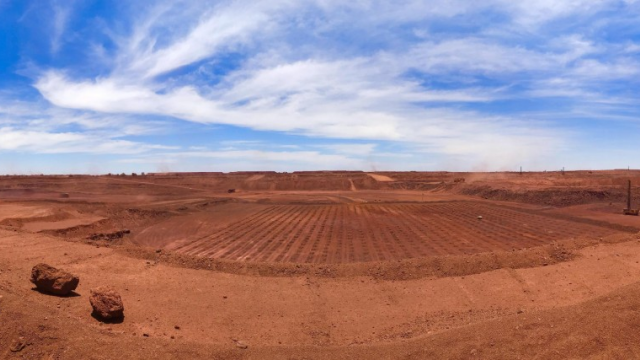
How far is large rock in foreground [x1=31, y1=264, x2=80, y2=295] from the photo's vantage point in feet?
29.6

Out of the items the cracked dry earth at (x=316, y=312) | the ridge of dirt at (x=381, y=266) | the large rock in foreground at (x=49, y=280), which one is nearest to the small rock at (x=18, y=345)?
the cracked dry earth at (x=316, y=312)

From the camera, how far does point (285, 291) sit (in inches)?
495

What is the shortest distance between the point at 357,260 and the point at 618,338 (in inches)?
441

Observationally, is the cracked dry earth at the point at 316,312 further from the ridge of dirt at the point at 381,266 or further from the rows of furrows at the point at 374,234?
the rows of furrows at the point at 374,234

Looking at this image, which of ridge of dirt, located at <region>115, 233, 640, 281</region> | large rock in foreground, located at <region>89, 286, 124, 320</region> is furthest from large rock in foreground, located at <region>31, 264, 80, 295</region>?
ridge of dirt, located at <region>115, 233, 640, 281</region>

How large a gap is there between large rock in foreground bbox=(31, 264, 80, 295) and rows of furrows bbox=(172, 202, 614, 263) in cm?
837

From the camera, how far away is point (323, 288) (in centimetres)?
1290

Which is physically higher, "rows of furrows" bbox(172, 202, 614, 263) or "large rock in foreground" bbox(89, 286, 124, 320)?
"large rock in foreground" bbox(89, 286, 124, 320)

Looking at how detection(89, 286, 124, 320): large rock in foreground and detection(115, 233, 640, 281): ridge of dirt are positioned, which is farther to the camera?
detection(115, 233, 640, 281): ridge of dirt

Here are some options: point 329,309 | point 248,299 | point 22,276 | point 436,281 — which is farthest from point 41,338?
point 436,281

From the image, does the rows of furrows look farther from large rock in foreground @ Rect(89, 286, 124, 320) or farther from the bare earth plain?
large rock in foreground @ Rect(89, 286, 124, 320)

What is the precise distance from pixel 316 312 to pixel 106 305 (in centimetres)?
501

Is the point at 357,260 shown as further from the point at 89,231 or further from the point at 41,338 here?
the point at 89,231

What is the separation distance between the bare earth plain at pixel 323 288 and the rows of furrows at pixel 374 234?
0.14 meters
